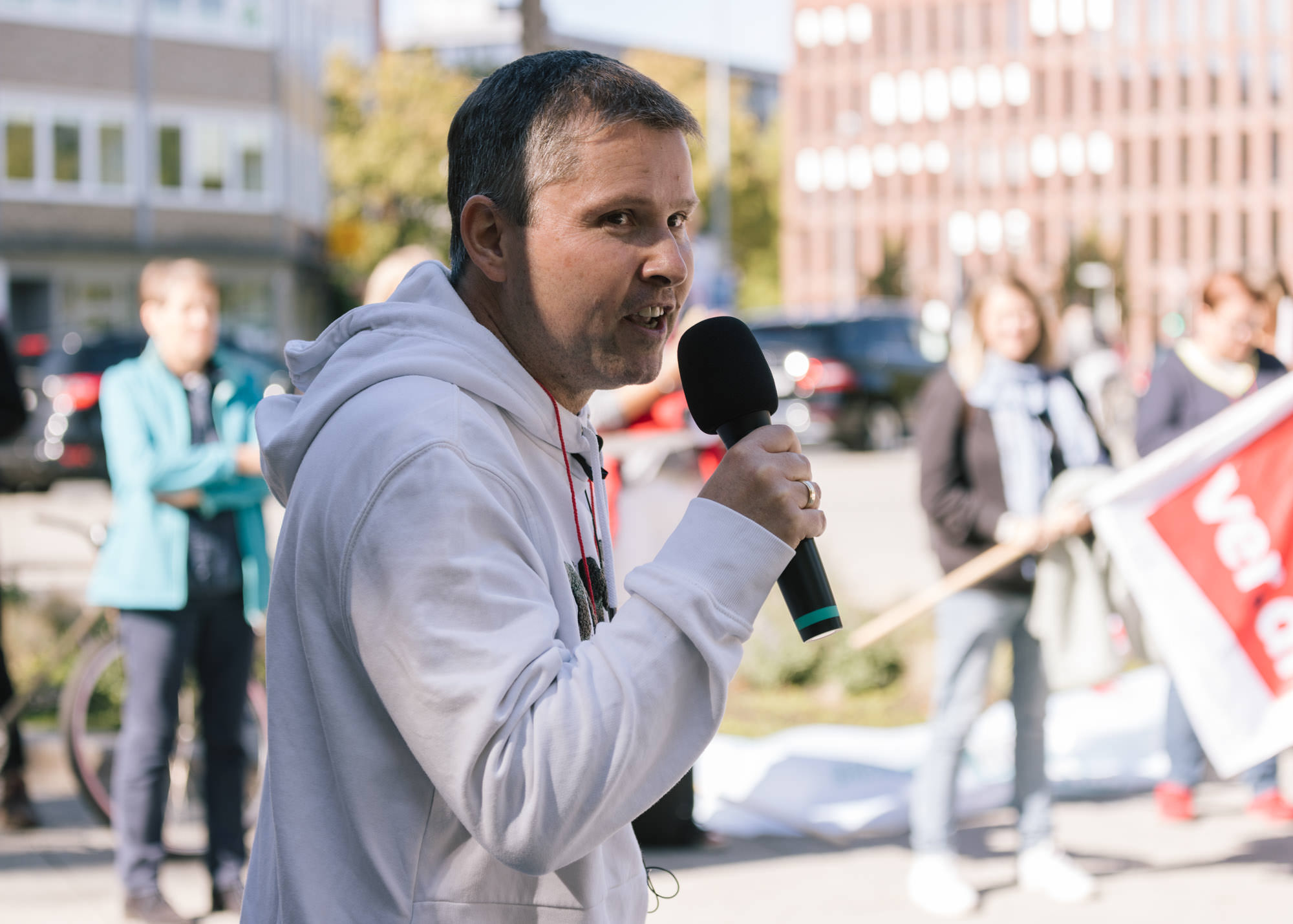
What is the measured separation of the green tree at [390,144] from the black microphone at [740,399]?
32866 millimetres

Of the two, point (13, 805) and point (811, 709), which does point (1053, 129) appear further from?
point (13, 805)

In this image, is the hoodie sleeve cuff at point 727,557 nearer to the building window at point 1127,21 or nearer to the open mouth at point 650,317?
the open mouth at point 650,317

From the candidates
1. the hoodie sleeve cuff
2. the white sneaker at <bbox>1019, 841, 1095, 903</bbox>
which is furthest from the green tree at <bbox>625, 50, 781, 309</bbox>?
the hoodie sleeve cuff

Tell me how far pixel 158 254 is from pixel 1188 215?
76349 millimetres

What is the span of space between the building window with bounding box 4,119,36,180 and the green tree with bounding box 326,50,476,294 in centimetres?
699

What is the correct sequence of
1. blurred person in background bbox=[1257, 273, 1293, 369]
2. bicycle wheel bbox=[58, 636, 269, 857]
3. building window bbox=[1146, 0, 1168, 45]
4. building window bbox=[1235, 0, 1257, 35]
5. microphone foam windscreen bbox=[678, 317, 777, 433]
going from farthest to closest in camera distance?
building window bbox=[1146, 0, 1168, 45], building window bbox=[1235, 0, 1257, 35], blurred person in background bbox=[1257, 273, 1293, 369], bicycle wheel bbox=[58, 636, 269, 857], microphone foam windscreen bbox=[678, 317, 777, 433]

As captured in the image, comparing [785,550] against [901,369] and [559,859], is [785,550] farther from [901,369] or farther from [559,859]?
[901,369]

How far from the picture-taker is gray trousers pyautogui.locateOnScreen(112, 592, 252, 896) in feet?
15.2

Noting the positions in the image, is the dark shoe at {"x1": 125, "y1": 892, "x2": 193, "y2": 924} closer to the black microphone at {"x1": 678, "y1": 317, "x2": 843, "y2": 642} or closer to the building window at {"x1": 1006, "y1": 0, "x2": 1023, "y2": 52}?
the black microphone at {"x1": 678, "y1": 317, "x2": 843, "y2": 642}

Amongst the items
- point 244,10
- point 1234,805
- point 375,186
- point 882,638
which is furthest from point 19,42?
point 1234,805

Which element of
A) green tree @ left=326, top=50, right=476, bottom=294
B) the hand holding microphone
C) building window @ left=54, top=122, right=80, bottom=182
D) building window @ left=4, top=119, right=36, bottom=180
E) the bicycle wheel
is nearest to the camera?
the hand holding microphone

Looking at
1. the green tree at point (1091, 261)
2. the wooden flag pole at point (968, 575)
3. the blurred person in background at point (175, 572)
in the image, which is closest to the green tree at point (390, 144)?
the blurred person in background at point (175, 572)

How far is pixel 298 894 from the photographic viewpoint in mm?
1531

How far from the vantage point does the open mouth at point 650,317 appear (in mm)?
1634
